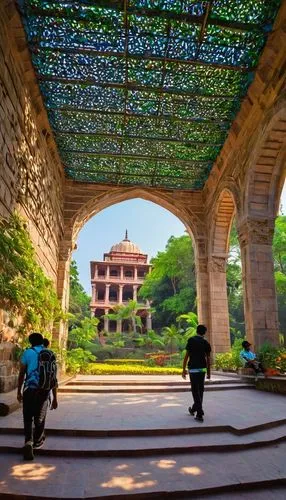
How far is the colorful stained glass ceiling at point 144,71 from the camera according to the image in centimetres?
729

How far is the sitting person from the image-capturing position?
8.34m

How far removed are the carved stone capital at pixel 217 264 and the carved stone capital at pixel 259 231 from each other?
12.3 ft

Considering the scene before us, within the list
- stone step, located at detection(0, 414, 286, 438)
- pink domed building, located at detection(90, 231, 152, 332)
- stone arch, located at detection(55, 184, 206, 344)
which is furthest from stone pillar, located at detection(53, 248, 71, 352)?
pink domed building, located at detection(90, 231, 152, 332)

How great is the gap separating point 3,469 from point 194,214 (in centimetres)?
1240

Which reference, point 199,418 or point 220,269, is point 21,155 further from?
point 220,269

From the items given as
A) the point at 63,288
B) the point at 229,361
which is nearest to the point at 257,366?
the point at 229,361

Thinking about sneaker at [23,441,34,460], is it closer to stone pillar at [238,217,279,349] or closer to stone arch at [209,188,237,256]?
stone pillar at [238,217,279,349]

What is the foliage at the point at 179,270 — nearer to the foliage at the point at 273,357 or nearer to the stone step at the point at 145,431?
the foliage at the point at 273,357

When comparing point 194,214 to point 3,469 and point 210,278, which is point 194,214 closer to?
point 210,278

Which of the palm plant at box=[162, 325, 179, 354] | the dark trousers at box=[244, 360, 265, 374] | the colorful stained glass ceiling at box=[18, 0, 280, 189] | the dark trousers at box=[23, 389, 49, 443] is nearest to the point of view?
the dark trousers at box=[23, 389, 49, 443]

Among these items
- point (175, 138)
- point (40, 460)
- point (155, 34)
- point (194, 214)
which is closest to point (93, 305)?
point (194, 214)

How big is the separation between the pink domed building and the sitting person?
98.0ft

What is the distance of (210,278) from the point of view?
1364 cm

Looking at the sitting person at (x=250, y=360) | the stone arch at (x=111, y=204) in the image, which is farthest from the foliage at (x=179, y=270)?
the sitting person at (x=250, y=360)
